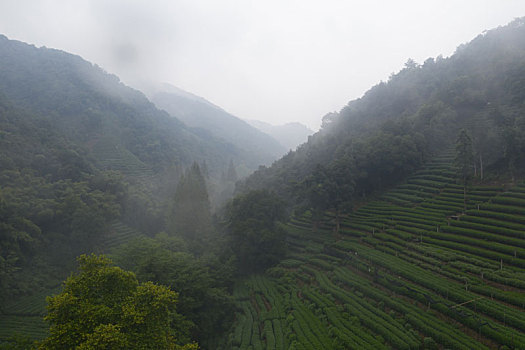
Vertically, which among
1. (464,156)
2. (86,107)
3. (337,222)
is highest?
(86,107)

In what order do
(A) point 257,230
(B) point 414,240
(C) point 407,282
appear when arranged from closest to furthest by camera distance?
(C) point 407,282, (B) point 414,240, (A) point 257,230

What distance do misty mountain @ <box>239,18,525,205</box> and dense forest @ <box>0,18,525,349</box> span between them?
1.06 feet

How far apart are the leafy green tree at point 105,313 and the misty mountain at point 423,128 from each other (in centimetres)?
2657

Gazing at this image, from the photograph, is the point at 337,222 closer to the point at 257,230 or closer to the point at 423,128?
the point at 257,230

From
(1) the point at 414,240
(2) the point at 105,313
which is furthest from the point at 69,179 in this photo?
(1) the point at 414,240

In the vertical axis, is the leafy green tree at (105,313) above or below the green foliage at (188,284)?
above

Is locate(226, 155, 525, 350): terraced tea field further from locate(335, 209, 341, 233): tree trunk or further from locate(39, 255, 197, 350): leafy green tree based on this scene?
locate(39, 255, 197, 350): leafy green tree

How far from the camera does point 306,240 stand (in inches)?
1480

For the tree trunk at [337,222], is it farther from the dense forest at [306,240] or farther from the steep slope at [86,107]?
the steep slope at [86,107]

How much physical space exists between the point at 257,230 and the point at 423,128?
36.1m

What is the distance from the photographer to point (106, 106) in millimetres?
88125

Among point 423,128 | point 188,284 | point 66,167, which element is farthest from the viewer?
point 423,128

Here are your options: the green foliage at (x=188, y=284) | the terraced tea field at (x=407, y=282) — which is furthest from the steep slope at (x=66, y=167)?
the terraced tea field at (x=407, y=282)

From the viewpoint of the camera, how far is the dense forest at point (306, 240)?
15.5 metres
